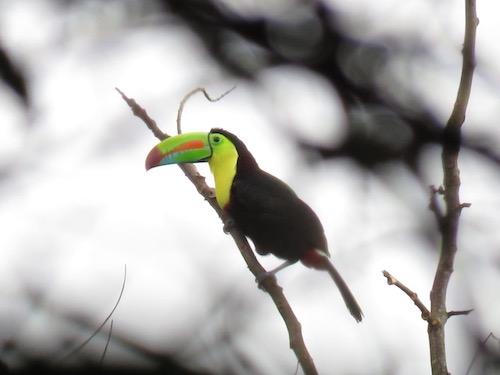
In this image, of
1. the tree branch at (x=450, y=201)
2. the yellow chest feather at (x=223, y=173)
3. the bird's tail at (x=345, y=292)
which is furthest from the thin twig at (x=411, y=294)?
the yellow chest feather at (x=223, y=173)

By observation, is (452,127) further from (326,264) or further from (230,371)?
(326,264)

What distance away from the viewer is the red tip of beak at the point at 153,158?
13.3ft

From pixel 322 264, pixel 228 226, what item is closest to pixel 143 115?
pixel 228 226

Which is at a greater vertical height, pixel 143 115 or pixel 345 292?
pixel 143 115

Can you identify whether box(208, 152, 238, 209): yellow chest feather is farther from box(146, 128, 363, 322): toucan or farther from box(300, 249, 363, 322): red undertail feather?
box(300, 249, 363, 322): red undertail feather

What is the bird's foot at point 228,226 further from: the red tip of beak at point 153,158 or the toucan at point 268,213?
the red tip of beak at point 153,158

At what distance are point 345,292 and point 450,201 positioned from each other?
1732 mm

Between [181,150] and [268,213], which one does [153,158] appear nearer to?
[181,150]

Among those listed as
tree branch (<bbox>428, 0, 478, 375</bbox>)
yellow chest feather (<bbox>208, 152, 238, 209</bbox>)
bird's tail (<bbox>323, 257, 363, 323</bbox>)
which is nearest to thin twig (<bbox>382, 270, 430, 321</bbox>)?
tree branch (<bbox>428, 0, 478, 375</bbox>)

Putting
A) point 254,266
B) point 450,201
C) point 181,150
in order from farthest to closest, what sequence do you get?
1. point 181,150
2. point 254,266
3. point 450,201

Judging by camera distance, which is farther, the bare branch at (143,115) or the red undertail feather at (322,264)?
the red undertail feather at (322,264)

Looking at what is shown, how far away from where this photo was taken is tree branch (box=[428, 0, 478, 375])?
1.88 metres

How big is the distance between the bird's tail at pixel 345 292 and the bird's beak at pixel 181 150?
965 mm

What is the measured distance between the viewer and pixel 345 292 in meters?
3.57
